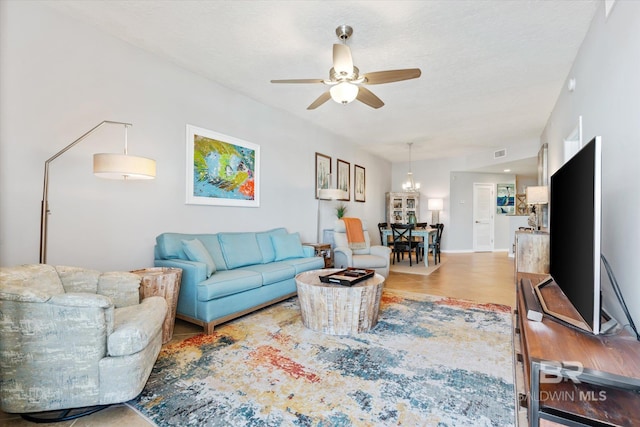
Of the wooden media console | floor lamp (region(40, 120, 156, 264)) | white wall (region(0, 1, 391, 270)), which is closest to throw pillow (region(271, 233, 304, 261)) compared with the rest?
white wall (region(0, 1, 391, 270))

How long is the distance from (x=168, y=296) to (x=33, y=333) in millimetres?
1075

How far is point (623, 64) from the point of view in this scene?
180 centimetres

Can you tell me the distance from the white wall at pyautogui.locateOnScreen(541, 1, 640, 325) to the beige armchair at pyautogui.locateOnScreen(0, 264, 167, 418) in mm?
2664

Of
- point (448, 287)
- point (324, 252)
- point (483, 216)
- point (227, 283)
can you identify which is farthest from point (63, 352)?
point (483, 216)

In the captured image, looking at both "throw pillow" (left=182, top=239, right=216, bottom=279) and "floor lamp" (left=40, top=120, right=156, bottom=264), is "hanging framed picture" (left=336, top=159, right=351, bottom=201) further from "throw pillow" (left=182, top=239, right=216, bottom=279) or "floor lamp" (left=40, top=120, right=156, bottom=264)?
"floor lamp" (left=40, top=120, right=156, bottom=264)

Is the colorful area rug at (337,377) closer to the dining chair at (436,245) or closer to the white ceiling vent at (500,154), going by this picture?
the dining chair at (436,245)

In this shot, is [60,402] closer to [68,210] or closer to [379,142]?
[68,210]

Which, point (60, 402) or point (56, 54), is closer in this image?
point (60, 402)

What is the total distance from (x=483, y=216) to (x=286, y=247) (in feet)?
24.2

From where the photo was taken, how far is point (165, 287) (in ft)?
8.40

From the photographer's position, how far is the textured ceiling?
95.3 inches

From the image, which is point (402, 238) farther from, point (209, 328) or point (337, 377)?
point (337, 377)

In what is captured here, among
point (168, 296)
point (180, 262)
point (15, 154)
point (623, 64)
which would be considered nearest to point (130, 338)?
point (168, 296)

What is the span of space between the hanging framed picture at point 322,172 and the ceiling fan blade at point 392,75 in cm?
310
